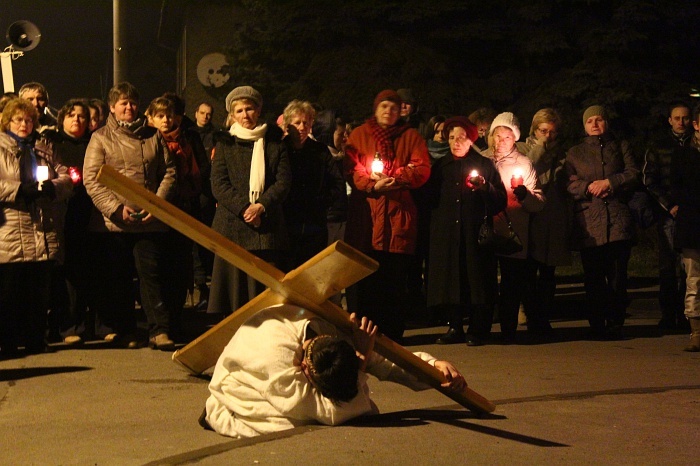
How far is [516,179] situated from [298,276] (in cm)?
517

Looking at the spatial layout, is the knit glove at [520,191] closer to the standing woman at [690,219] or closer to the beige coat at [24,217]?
the standing woman at [690,219]

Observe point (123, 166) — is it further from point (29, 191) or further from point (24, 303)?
point (24, 303)

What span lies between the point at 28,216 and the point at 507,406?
14.9 feet

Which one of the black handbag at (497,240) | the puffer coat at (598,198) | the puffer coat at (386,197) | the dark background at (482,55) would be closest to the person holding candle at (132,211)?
the puffer coat at (386,197)

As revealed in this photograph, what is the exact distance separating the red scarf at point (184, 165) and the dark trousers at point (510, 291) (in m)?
2.80

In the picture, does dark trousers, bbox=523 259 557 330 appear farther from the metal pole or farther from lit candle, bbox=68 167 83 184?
the metal pole

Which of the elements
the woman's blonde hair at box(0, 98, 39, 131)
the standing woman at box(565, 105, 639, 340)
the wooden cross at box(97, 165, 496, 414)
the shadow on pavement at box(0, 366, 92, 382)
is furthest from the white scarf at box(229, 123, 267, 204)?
the wooden cross at box(97, 165, 496, 414)

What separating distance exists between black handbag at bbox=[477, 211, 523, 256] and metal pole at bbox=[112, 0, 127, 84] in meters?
7.27

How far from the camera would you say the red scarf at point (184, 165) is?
Result: 1109 centimetres

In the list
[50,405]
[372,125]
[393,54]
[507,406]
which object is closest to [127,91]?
[372,125]

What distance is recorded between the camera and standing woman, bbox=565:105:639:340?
11.6m

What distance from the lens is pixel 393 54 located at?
2684 cm

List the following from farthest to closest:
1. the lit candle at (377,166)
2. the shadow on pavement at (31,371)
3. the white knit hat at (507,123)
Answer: the white knit hat at (507,123), the lit candle at (377,166), the shadow on pavement at (31,371)

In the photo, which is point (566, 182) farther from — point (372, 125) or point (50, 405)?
point (50, 405)
